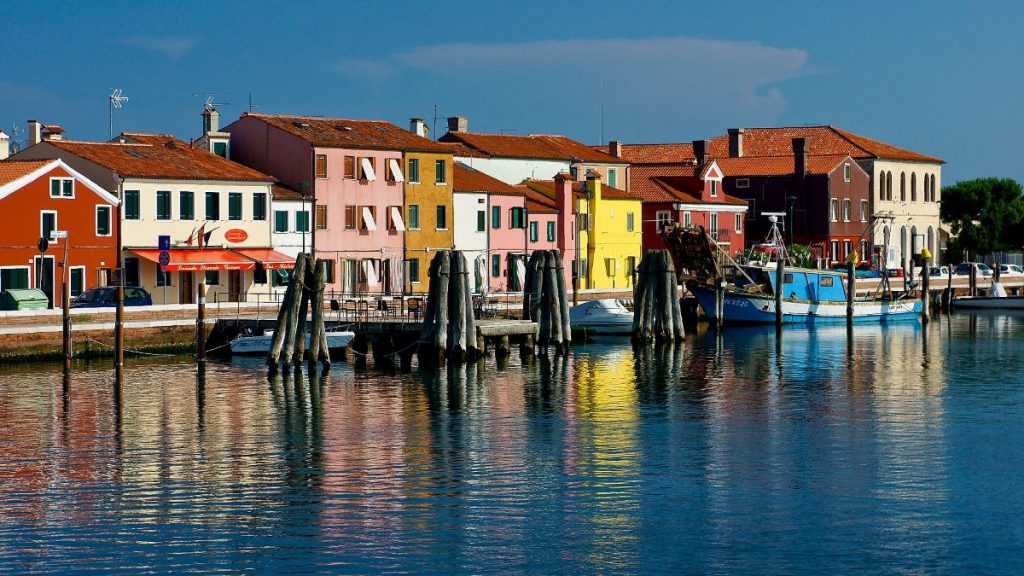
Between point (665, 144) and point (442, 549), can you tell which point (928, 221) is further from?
point (442, 549)

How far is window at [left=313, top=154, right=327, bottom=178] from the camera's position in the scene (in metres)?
79.8

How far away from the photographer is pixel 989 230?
12938cm

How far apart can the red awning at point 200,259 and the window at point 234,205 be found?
2.13 meters

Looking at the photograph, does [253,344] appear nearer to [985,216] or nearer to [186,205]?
[186,205]

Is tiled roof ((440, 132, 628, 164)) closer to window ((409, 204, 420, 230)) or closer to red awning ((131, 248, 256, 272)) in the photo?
window ((409, 204, 420, 230))

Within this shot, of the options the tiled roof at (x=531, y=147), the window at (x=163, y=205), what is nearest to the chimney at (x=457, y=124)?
the tiled roof at (x=531, y=147)

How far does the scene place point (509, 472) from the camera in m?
33.3

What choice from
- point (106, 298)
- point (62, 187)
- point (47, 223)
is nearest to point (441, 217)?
point (62, 187)

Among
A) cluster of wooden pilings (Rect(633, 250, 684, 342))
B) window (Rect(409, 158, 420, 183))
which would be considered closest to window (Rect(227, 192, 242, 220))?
window (Rect(409, 158, 420, 183))

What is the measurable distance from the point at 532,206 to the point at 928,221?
156 feet

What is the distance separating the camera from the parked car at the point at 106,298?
61.1m

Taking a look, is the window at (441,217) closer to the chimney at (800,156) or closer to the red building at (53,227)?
the red building at (53,227)

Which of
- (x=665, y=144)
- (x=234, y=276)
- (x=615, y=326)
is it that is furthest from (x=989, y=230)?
(x=234, y=276)

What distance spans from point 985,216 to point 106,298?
86.2 meters
